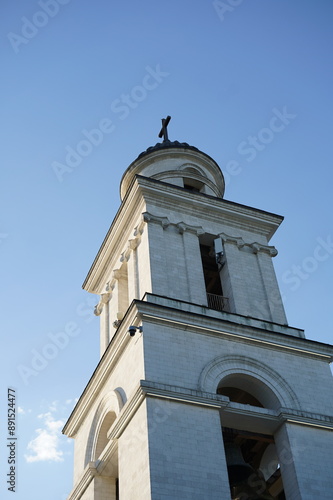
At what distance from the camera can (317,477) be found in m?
20.2

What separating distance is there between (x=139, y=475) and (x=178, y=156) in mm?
17055

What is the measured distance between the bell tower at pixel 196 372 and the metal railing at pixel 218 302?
0.06 m

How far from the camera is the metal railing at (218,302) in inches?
1013

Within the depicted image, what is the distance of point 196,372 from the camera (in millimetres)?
21625

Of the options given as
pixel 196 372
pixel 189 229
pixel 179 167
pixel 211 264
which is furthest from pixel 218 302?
pixel 179 167

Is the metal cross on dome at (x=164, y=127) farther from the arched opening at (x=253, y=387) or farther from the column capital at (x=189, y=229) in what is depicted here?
the arched opening at (x=253, y=387)

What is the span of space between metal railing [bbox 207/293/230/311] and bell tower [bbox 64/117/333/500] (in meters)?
0.06

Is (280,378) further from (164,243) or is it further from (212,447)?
(164,243)

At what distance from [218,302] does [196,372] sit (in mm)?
5122

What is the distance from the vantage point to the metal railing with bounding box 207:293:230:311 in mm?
25737

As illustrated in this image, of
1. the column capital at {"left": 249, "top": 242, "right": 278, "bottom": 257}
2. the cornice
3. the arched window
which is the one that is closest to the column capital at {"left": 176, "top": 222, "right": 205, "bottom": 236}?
the column capital at {"left": 249, "top": 242, "right": 278, "bottom": 257}

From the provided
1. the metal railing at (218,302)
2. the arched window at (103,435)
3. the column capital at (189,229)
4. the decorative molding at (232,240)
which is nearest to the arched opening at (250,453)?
the metal railing at (218,302)

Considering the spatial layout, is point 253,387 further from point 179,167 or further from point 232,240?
point 179,167

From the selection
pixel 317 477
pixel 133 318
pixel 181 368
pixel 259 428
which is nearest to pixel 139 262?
pixel 133 318
